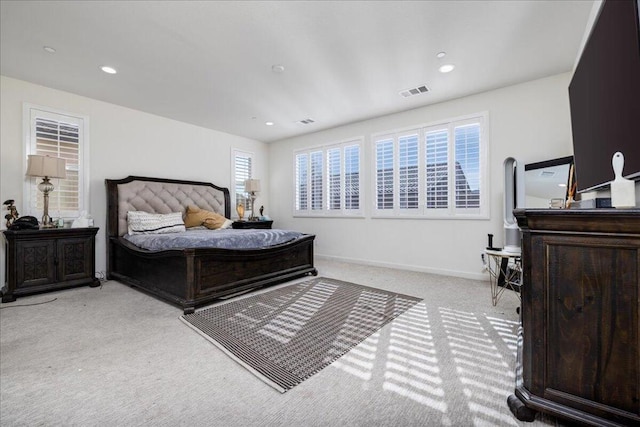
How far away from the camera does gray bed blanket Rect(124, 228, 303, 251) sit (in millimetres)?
2934

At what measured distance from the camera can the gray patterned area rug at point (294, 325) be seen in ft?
5.76

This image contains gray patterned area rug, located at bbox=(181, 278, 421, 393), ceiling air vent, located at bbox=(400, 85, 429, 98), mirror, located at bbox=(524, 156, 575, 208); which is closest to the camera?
gray patterned area rug, located at bbox=(181, 278, 421, 393)

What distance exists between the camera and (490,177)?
3801 mm

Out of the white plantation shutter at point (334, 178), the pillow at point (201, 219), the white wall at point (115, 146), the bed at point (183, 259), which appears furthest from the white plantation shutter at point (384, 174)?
the white wall at point (115, 146)

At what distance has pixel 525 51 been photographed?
2.83 m

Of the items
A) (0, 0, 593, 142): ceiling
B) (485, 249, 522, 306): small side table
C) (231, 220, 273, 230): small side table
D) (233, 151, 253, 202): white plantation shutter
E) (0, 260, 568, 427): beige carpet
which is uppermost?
(0, 0, 593, 142): ceiling

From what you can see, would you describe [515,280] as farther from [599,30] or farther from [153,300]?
[153,300]

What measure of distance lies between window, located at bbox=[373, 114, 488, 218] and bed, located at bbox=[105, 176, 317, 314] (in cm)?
171

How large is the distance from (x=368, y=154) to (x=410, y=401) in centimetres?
410

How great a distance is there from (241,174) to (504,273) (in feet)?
16.3

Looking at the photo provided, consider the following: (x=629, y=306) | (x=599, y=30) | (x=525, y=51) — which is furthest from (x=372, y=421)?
(x=525, y=51)

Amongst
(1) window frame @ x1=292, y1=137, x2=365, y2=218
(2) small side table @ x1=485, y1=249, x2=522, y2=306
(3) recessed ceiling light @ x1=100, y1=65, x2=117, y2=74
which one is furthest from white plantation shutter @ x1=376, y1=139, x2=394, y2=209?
(3) recessed ceiling light @ x1=100, y1=65, x2=117, y2=74

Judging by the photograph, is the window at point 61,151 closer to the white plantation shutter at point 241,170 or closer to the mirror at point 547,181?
the white plantation shutter at point 241,170

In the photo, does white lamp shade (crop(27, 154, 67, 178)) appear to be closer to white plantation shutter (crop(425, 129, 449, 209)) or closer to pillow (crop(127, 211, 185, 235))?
pillow (crop(127, 211, 185, 235))
